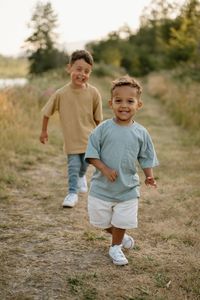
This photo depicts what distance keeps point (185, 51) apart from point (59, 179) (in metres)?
24.9

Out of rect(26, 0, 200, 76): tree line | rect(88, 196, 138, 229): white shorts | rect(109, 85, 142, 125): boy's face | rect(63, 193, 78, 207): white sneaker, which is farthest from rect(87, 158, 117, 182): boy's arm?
rect(26, 0, 200, 76): tree line

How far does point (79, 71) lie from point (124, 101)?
1501mm

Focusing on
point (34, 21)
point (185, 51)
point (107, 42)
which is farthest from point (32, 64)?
point (185, 51)

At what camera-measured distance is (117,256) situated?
324 cm

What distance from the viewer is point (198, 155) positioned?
736cm

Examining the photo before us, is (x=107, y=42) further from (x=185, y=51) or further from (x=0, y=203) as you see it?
(x=0, y=203)

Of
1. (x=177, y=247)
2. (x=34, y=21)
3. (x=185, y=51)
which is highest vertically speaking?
(x=34, y=21)

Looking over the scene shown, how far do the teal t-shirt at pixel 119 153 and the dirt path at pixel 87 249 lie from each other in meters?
0.53

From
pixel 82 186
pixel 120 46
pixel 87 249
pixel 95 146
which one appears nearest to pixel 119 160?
pixel 95 146

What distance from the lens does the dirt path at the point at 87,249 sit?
283 centimetres

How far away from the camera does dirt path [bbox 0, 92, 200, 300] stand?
283 centimetres

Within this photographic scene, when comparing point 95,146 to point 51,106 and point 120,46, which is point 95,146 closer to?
point 51,106

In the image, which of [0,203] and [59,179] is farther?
[59,179]

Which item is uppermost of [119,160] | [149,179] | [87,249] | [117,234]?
[119,160]
